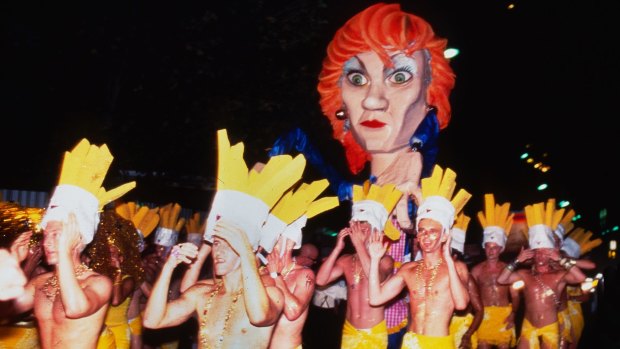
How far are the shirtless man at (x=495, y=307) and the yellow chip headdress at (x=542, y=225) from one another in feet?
3.03

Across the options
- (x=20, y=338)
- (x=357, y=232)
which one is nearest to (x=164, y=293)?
(x=20, y=338)

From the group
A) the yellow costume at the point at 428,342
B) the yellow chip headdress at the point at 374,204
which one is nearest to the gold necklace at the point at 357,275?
the yellow chip headdress at the point at 374,204

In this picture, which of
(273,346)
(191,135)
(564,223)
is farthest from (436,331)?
(191,135)

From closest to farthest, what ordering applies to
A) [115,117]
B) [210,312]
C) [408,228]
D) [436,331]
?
[210,312]
[436,331]
[408,228]
[115,117]

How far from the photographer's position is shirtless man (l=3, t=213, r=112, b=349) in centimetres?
504

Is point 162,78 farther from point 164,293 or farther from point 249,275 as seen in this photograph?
point 249,275

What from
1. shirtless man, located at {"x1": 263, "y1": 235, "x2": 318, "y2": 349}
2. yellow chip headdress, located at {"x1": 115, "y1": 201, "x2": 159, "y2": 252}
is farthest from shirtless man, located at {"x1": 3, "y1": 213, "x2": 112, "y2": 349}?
yellow chip headdress, located at {"x1": 115, "y1": 201, "x2": 159, "y2": 252}

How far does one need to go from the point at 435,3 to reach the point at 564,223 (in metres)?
3.79

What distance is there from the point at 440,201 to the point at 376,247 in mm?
673

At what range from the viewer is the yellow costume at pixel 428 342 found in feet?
21.0

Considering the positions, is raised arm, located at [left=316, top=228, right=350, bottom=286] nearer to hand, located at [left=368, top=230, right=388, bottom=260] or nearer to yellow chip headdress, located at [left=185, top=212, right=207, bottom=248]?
hand, located at [left=368, top=230, right=388, bottom=260]

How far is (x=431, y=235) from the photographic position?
6504mm

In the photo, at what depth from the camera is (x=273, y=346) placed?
645 cm

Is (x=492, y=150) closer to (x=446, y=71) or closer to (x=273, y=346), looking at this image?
(x=446, y=71)
